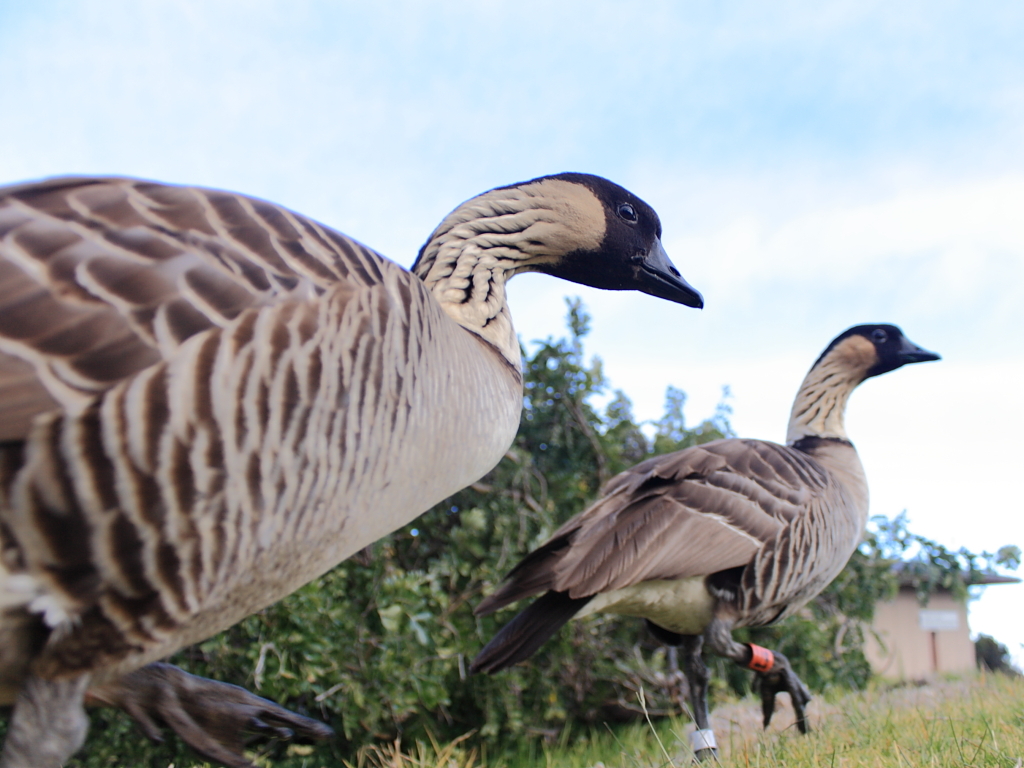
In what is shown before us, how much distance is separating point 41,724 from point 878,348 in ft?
19.7

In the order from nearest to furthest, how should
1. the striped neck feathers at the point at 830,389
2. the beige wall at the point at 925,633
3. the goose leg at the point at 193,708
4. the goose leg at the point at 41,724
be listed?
1. the goose leg at the point at 41,724
2. the goose leg at the point at 193,708
3. the striped neck feathers at the point at 830,389
4. the beige wall at the point at 925,633

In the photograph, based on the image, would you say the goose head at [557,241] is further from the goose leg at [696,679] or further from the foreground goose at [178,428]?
the goose leg at [696,679]

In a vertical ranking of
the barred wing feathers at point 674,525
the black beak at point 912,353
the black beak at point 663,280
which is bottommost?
the barred wing feathers at point 674,525

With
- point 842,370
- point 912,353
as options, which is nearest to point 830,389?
point 842,370

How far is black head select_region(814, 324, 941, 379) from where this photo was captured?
6.20 m

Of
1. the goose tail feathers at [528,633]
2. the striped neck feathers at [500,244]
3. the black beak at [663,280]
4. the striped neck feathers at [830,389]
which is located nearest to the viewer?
the striped neck feathers at [500,244]

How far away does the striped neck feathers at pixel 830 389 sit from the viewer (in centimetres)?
589

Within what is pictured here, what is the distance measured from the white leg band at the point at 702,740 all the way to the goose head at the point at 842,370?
9.35ft

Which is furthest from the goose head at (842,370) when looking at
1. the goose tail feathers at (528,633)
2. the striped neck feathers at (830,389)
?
the goose tail feathers at (528,633)

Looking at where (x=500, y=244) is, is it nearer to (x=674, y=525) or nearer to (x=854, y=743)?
(x=674, y=525)

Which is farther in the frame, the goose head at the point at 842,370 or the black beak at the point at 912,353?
the black beak at the point at 912,353

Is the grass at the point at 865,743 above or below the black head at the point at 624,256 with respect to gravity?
below

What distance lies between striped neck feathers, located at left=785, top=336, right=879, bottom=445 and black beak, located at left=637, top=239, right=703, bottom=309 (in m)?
2.87

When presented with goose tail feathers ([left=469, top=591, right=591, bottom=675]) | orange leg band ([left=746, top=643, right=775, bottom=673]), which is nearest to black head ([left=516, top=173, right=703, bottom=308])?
goose tail feathers ([left=469, top=591, right=591, bottom=675])
